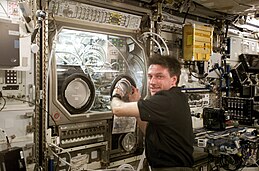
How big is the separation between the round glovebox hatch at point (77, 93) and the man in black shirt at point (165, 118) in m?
0.81

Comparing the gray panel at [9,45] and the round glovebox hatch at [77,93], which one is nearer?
the gray panel at [9,45]

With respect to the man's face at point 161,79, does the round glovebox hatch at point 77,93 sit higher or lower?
lower

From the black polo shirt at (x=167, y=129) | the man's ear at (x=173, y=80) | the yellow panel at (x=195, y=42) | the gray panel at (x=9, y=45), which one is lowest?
the black polo shirt at (x=167, y=129)

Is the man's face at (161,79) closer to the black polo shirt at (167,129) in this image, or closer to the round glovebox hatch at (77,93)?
the black polo shirt at (167,129)

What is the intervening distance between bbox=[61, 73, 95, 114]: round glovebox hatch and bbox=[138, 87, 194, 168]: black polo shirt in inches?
41.9

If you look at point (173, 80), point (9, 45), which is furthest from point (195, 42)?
point (9, 45)

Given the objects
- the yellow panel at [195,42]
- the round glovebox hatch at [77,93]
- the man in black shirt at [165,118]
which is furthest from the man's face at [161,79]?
the yellow panel at [195,42]

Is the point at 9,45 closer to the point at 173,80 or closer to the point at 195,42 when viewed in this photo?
the point at 173,80

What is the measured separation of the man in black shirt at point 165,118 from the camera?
2.07m

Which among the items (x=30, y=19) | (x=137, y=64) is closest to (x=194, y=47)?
(x=137, y=64)

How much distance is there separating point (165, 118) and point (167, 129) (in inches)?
4.4

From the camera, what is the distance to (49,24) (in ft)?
8.65

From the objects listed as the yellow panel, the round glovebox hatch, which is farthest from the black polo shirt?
the yellow panel

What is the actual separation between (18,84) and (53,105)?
40cm
